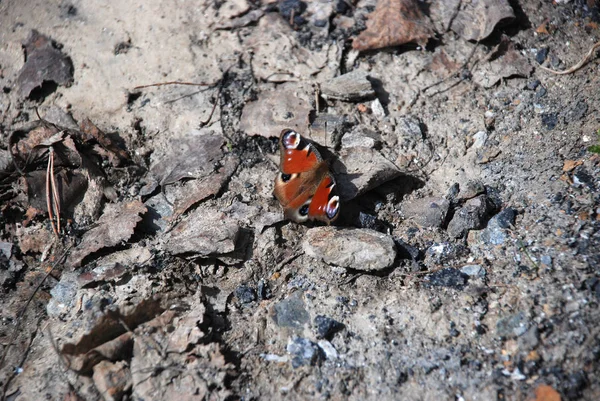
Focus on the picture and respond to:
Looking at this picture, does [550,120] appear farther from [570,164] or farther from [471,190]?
[471,190]

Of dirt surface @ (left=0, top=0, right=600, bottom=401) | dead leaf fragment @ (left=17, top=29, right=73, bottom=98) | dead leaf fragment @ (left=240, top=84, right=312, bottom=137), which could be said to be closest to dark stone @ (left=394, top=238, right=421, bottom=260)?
dirt surface @ (left=0, top=0, right=600, bottom=401)

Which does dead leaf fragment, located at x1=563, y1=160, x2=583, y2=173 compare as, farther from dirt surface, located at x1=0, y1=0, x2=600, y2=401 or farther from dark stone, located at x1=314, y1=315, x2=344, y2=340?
dark stone, located at x1=314, y1=315, x2=344, y2=340

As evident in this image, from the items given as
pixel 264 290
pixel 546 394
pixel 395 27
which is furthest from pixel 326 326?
pixel 395 27

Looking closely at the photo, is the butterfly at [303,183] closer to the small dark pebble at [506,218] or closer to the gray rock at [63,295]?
the small dark pebble at [506,218]

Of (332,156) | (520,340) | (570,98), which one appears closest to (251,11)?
(332,156)

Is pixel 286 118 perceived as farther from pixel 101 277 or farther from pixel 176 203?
pixel 101 277

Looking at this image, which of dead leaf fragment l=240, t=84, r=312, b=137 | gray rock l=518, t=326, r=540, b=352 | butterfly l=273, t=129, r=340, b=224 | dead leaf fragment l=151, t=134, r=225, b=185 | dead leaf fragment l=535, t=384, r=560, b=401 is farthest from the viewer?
dead leaf fragment l=240, t=84, r=312, b=137
